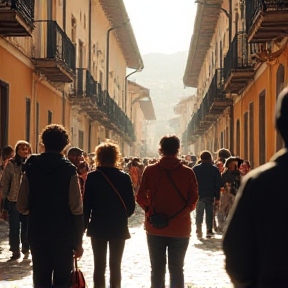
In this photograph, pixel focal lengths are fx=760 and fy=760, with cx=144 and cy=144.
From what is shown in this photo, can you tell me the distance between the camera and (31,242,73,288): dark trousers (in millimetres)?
5309

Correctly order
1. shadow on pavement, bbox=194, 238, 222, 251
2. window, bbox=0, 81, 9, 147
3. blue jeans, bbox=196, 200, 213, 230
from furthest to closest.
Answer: window, bbox=0, 81, 9, 147
blue jeans, bbox=196, 200, 213, 230
shadow on pavement, bbox=194, 238, 222, 251

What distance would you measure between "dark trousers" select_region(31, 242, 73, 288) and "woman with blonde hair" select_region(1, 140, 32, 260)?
445 cm

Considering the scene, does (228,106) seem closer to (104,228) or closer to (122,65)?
(122,65)

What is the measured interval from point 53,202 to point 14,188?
4575mm

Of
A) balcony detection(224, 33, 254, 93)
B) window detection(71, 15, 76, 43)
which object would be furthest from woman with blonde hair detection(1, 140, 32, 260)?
window detection(71, 15, 76, 43)

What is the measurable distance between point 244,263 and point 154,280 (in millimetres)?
3664

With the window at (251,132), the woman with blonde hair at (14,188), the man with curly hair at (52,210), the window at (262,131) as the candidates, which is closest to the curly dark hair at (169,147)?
the man with curly hair at (52,210)

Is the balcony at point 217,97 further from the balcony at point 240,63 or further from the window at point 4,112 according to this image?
the window at point 4,112

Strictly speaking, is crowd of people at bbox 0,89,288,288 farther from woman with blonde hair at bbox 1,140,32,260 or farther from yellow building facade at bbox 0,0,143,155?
yellow building facade at bbox 0,0,143,155

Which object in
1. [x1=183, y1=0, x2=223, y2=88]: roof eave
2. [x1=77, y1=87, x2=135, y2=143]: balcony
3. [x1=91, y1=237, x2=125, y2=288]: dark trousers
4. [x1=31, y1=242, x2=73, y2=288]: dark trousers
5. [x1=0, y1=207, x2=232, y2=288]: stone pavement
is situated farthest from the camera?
[x1=183, y1=0, x2=223, y2=88]: roof eave

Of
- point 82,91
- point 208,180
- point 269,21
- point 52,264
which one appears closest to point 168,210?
point 52,264

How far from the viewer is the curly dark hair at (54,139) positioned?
5602 millimetres

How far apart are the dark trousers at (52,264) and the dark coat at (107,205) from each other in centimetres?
101

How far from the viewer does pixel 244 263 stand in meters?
2.70
